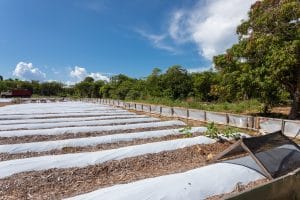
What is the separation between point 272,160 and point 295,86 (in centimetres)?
476

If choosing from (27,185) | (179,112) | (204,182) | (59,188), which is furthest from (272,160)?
(179,112)

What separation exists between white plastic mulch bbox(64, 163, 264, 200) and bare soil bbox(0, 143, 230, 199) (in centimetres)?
49

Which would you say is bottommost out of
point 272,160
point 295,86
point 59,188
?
point 59,188

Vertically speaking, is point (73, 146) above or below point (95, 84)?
below

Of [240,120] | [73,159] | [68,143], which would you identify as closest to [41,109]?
[68,143]

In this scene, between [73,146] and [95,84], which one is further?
[95,84]

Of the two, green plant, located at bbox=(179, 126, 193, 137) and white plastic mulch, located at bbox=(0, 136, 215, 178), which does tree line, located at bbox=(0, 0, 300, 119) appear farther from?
white plastic mulch, located at bbox=(0, 136, 215, 178)

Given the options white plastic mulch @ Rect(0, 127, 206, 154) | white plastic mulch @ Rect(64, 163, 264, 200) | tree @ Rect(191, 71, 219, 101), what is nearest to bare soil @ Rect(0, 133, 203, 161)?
white plastic mulch @ Rect(0, 127, 206, 154)

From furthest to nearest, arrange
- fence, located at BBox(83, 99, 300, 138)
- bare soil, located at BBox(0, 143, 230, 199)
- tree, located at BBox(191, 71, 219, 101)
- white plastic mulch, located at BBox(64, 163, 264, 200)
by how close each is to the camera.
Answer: tree, located at BBox(191, 71, 219, 101), fence, located at BBox(83, 99, 300, 138), bare soil, located at BBox(0, 143, 230, 199), white plastic mulch, located at BBox(64, 163, 264, 200)

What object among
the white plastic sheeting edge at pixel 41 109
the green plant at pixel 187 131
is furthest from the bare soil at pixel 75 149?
the white plastic sheeting edge at pixel 41 109

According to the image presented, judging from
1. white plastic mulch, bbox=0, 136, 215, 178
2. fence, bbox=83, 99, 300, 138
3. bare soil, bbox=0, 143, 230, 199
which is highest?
fence, bbox=83, 99, 300, 138

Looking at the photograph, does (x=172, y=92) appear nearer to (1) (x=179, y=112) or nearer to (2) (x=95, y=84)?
(1) (x=179, y=112)

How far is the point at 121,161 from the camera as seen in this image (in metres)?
4.61

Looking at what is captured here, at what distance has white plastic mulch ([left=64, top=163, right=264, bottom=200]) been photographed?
294 cm
